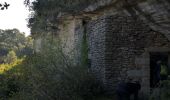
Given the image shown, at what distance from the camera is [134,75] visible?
13914 millimetres

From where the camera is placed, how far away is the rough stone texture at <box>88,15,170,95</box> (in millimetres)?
13922

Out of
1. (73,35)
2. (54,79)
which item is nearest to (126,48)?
(54,79)

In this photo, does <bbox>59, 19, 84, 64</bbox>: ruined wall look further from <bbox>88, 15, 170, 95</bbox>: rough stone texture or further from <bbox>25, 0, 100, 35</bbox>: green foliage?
<bbox>88, 15, 170, 95</bbox>: rough stone texture

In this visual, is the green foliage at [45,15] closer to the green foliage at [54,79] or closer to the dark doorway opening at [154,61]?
the green foliage at [54,79]

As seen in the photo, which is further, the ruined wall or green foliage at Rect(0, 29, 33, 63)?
green foliage at Rect(0, 29, 33, 63)

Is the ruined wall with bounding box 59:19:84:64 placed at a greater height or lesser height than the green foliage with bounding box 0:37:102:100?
greater

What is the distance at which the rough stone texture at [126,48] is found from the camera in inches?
548

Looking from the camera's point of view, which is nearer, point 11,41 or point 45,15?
point 45,15

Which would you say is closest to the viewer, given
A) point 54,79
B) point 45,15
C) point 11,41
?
point 54,79

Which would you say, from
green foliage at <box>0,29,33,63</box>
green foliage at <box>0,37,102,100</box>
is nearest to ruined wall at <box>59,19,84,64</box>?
green foliage at <box>0,37,102,100</box>

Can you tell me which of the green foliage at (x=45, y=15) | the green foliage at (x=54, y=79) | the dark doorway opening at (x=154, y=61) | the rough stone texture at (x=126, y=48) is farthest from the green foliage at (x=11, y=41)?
the green foliage at (x=54, y=79)

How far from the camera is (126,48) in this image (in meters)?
14.0

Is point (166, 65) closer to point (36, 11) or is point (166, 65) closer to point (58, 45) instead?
point (58, 45)

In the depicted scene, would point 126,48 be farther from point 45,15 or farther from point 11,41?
point 11,41
